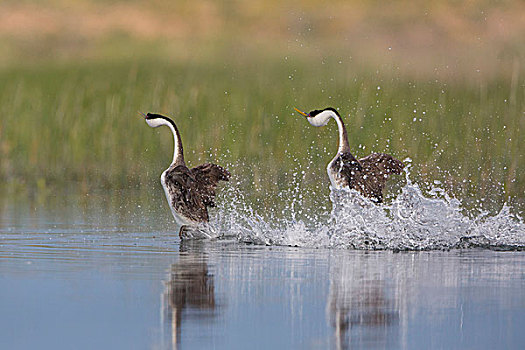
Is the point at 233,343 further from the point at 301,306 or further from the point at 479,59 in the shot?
the point at 479,59

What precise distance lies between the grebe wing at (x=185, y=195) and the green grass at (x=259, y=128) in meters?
3.68

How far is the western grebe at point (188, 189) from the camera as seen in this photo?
47.6 feet

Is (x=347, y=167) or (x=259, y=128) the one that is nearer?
(x=347, y=167)

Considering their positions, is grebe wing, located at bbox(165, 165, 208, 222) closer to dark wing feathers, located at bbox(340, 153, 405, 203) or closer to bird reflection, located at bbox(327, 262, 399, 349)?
dark wing feathers, located at bbox(340, 153, 405, 203)

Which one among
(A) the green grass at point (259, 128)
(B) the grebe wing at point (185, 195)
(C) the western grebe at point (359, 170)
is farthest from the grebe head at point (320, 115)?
(A) the green grass at point (259, 128)

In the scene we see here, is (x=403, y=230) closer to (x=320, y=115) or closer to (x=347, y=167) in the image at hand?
(x=347, y=167)

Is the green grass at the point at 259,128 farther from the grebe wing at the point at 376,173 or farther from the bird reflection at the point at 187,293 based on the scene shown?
the bird reflection at the point at 187,293

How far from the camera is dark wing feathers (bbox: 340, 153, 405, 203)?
48.2 feet

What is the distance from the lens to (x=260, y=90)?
25.8 meters

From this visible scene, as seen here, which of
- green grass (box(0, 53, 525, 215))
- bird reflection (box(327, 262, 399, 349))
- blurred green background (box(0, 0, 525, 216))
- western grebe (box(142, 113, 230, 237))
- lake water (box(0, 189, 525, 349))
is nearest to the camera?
bird reflection (box(327, 262, 399, 349))

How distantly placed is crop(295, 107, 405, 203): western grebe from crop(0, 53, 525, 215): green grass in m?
2.98

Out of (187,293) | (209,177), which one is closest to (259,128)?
(209,177)

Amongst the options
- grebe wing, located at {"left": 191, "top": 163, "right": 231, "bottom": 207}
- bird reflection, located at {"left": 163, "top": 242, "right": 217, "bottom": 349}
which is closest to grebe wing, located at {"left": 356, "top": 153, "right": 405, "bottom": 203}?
grebe wing, located at {"left": 191, "top": 163, "right": 231, "bottom": 207}

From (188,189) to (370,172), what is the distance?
84.4 inches
